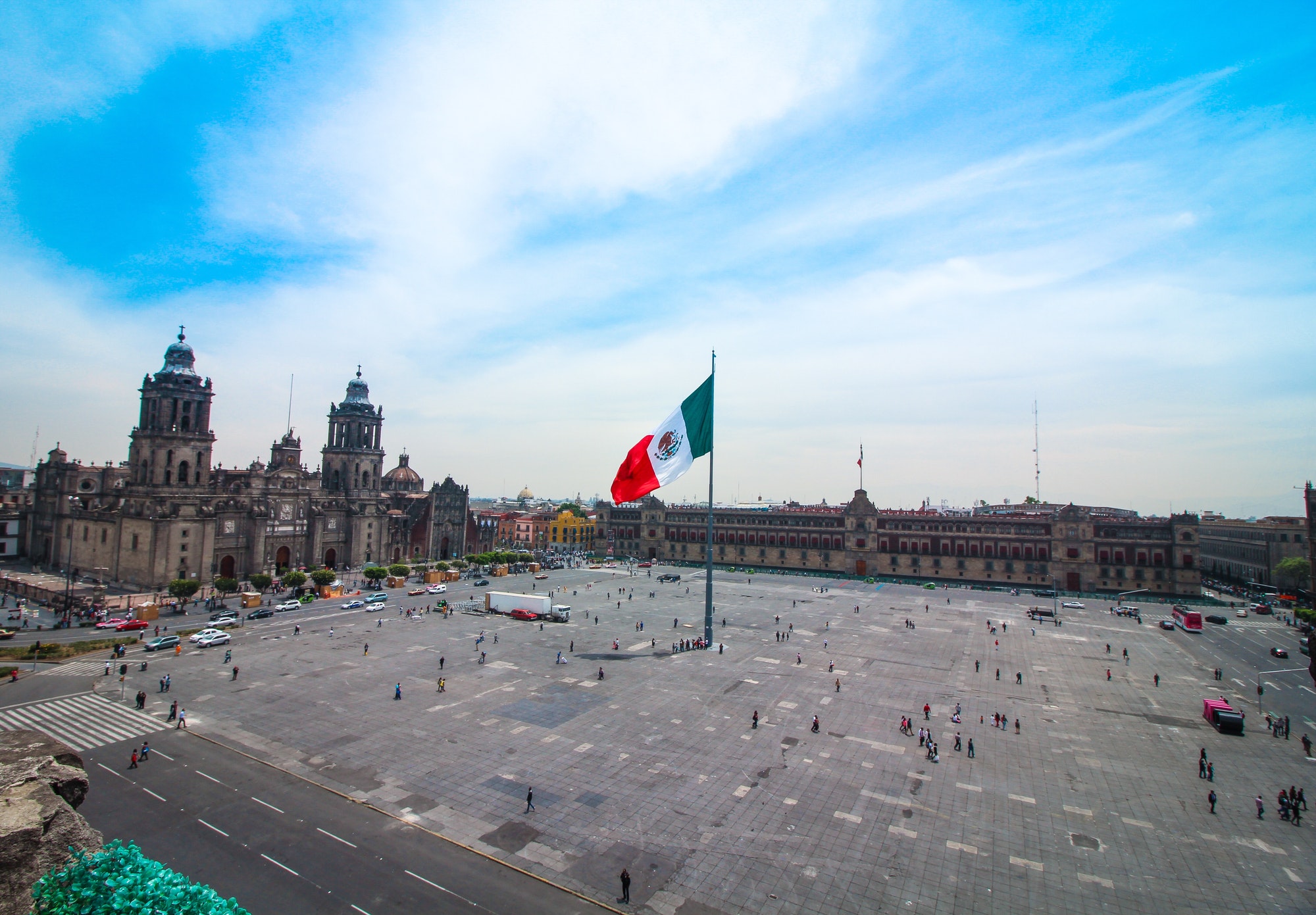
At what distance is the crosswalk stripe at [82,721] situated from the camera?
2869 cm

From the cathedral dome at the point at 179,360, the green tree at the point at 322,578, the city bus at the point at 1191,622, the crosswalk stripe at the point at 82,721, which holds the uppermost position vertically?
the cathedral dome at the point at 179,360

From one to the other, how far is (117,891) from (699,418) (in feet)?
105

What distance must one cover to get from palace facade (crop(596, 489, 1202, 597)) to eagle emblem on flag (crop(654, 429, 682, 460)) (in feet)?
178

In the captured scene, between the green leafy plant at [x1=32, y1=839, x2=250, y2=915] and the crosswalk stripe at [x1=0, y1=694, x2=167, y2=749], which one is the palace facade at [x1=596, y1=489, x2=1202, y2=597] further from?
the green leafy plant at [x1=32, y1=839, x2=250, y2=915]

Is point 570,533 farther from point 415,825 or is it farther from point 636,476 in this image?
point 415,825

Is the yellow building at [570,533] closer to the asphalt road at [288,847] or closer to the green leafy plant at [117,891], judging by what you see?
the asphalt road at [288,847]

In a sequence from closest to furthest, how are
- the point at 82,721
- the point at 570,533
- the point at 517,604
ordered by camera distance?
the point at 82,721 < the point at 517,604 < the point at 570,533

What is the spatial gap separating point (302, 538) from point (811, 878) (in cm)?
8437

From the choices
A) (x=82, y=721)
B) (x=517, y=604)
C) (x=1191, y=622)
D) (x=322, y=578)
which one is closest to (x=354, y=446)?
(x=322, y=578)

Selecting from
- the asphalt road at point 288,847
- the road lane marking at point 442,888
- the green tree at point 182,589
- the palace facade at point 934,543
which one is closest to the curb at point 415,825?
the asphalt road at point 288,847

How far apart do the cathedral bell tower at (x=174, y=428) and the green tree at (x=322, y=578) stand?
21621 mm

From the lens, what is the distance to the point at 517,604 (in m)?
60.1

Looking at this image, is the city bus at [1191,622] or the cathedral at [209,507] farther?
the cathedral at [209,507]

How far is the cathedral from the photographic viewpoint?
69.1 metres
